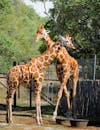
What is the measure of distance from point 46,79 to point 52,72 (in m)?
1.08

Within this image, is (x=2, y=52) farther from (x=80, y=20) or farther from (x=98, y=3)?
(x=98, y=3)

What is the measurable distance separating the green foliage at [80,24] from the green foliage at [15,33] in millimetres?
2618

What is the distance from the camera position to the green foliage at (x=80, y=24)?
2409 cm

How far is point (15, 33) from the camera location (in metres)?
61.3

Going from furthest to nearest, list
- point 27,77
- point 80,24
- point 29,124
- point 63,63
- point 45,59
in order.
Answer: point 80,24 → point 63,63 → point 45,59 → point 29,124 → point 27,77

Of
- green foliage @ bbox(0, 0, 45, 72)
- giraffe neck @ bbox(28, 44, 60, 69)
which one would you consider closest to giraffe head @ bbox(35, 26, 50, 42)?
giraffe neck @ bbox(28, 44, 60, 69)

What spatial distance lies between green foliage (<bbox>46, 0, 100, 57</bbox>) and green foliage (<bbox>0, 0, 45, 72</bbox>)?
8.59ft

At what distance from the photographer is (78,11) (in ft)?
79.7

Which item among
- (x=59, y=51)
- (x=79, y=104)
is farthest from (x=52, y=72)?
(x=59, y=51)

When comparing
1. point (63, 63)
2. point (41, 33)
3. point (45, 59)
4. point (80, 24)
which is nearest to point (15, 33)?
point (80, 24)

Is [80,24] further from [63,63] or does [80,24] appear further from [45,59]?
[45,59]

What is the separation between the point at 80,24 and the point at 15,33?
36.9 meters

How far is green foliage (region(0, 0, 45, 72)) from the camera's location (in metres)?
26.2

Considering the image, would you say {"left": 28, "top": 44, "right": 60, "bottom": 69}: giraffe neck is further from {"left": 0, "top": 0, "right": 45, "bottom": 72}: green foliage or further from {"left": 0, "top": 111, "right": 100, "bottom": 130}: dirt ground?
{"left": 0, "top": 0, "right": 45, "bottom": 72}: green foliage
